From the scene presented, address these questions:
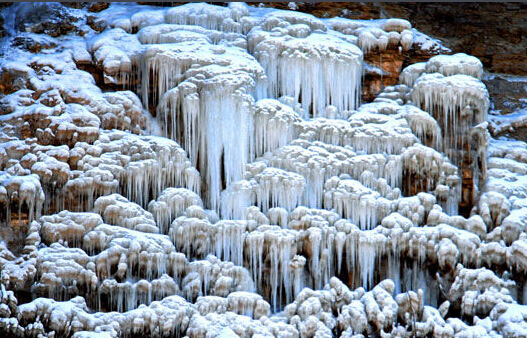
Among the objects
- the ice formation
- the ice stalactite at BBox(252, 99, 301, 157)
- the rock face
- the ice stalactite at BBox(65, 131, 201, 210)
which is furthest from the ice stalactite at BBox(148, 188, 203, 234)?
the rock face

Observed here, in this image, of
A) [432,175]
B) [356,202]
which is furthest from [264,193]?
[432,175]

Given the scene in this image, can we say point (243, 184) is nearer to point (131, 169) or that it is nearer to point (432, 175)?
point (131, 169)

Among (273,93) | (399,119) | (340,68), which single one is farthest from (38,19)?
(399,119)

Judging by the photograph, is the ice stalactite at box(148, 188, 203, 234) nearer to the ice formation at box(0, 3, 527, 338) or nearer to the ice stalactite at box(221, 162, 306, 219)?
the ice formation at box(0, 3, 527, 338)

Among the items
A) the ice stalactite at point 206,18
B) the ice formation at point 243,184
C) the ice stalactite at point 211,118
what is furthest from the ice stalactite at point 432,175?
the ice stalactite at point 206,18

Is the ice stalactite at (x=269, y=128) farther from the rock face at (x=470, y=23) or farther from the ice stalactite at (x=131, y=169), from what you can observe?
the rock face at (x=470, y=23)

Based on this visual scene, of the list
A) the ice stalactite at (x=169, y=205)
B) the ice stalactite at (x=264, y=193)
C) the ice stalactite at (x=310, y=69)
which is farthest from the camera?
the ice stalactite at (x=310, y=69)

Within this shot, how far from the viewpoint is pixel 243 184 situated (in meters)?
9.74

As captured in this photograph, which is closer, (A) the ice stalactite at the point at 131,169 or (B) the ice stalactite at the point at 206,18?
(A) the ice stalactite at the point at 131,169

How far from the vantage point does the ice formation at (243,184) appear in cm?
881

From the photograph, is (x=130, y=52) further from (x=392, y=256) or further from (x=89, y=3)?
(x=392, y=256)

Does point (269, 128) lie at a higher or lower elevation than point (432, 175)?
higher

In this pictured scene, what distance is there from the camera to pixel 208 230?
9.40 m

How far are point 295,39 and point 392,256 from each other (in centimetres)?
377
